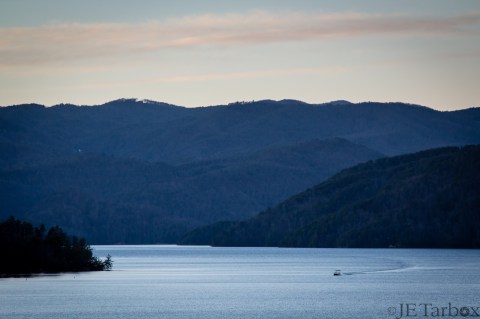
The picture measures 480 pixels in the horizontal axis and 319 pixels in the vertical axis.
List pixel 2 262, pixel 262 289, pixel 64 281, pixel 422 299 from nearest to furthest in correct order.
A: 1. pixel 422 299
2. pixel 262 289
3. pixel 64 281
4. pixel 2 262

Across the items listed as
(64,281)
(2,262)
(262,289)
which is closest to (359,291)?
(262,289)

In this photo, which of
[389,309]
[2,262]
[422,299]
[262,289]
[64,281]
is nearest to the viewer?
[389,309]

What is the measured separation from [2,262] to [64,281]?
18.0m

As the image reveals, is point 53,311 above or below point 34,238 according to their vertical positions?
below

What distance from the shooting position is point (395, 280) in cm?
19000

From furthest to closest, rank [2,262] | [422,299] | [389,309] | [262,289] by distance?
[2,262] → [262,289] → [422,299] → [389,309]

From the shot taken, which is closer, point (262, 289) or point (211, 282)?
point (262, 289)

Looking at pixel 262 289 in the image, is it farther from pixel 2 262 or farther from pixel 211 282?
pixel 2 262

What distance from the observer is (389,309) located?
428 ft

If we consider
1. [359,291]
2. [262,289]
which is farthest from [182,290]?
[359,291]

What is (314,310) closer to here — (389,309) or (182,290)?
(389,309)

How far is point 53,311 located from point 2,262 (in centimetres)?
6691

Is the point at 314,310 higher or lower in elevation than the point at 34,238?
lower

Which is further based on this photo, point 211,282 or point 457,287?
point 211,282
